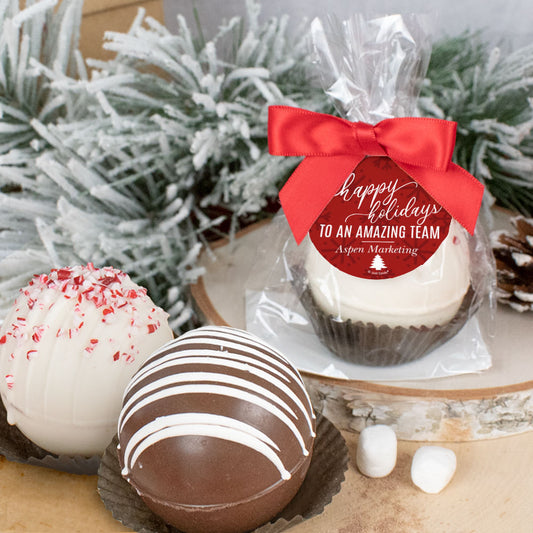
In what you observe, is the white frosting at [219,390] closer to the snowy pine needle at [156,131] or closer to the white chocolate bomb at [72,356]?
the white chocolate bomb at [72,356]

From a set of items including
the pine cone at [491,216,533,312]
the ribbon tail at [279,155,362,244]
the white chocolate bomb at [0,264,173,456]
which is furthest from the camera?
the pine cone at [491,216,533,312]

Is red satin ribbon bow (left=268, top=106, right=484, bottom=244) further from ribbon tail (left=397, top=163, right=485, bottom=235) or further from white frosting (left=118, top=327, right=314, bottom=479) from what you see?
white frosting (left=118, top=327, right=314, bottom=479)

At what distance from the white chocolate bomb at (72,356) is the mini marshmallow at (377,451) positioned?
319mm

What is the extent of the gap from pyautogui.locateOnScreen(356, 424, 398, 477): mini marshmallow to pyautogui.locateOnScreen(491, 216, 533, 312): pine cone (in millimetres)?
366

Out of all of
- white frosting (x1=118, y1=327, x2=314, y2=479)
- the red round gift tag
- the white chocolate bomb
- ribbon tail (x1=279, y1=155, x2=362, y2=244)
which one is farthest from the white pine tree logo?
the white chocolate bomb

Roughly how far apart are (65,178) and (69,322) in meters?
0.44

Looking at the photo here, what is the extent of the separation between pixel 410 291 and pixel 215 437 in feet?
1.24

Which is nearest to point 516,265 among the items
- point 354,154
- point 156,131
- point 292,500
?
point 354,154

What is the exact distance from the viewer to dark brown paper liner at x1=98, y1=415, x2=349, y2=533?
0.74 m

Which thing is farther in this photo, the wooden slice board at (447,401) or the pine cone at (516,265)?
the pine cone at (516,265)

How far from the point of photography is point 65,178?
1159 millimetres

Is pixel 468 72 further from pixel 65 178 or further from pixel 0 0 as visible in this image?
pixel 0 0

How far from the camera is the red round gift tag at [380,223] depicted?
2.95 ft

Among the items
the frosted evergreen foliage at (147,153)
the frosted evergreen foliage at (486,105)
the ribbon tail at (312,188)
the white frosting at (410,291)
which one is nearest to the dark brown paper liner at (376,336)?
the white frosting at (410,291)
